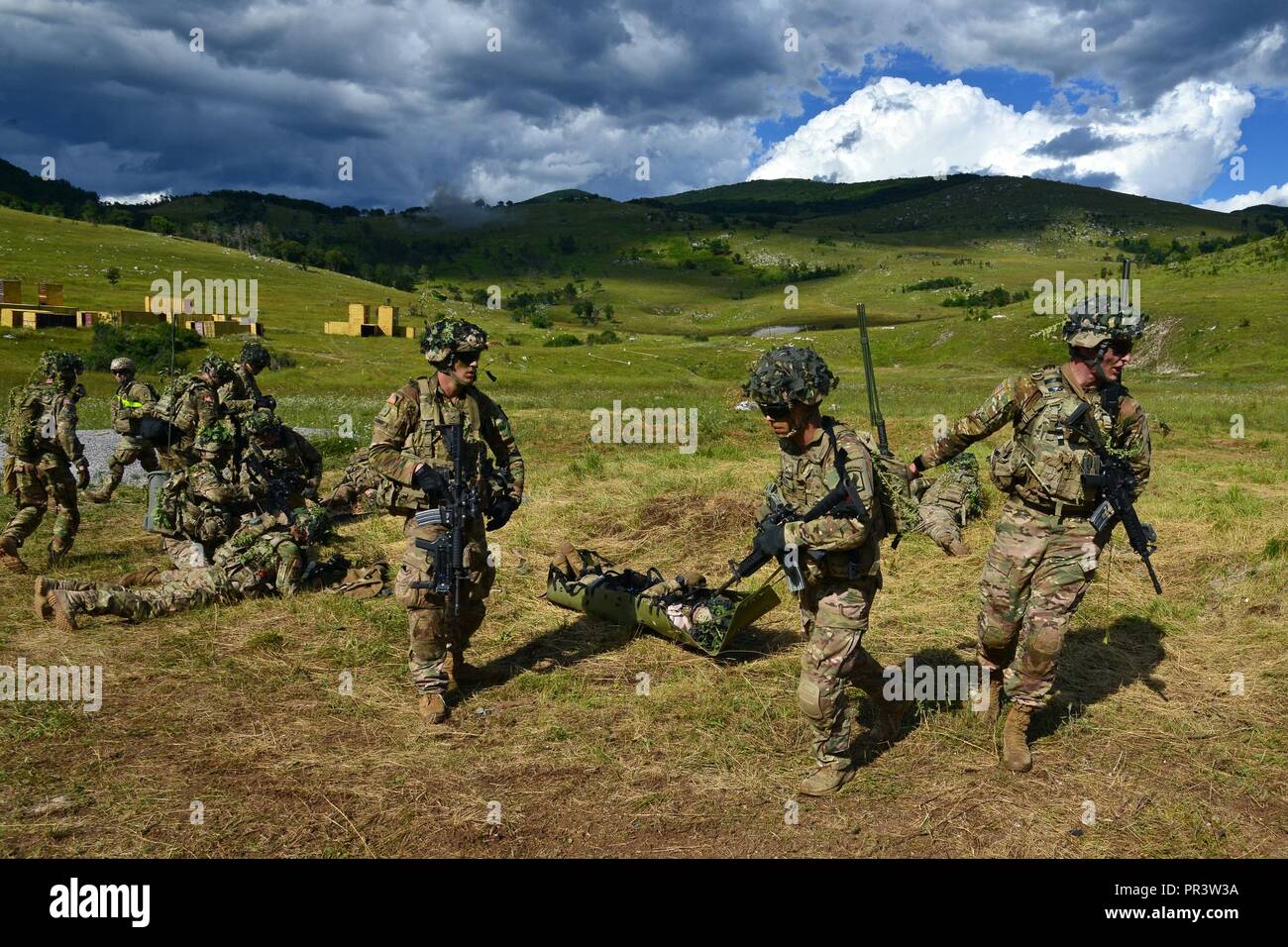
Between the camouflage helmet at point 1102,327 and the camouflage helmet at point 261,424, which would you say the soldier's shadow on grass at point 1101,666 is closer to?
the camouflage helmet at point 1102,327

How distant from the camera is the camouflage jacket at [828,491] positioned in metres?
5.80

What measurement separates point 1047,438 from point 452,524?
4.69m

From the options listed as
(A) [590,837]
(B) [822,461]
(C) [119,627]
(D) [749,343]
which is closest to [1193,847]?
(B) [822,461]

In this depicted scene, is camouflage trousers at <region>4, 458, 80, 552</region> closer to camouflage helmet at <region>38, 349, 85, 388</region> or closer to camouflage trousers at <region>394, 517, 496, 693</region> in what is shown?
camouflage helmet at <region>38, 349, 85, 388</region>

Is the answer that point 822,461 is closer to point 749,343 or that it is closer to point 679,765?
point 679,765

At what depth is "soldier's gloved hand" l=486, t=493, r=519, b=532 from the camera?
775 cm

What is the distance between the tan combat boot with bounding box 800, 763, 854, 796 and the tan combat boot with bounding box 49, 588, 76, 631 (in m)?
7.57

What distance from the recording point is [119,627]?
9.31 meters

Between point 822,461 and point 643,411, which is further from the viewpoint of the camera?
point 643,411

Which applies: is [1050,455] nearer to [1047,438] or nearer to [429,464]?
[1047,438]

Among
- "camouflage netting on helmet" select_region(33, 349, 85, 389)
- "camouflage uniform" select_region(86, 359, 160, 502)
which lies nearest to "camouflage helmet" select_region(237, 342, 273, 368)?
"camouflage uniform" select_region(86, 359, 160, 502)

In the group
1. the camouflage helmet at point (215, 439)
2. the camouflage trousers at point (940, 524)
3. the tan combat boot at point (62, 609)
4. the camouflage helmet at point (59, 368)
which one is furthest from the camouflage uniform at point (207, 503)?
the camouflage trousers at point (940, 524)

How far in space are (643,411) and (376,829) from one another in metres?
24.2

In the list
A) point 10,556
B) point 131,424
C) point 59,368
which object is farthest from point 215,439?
point 131,424
